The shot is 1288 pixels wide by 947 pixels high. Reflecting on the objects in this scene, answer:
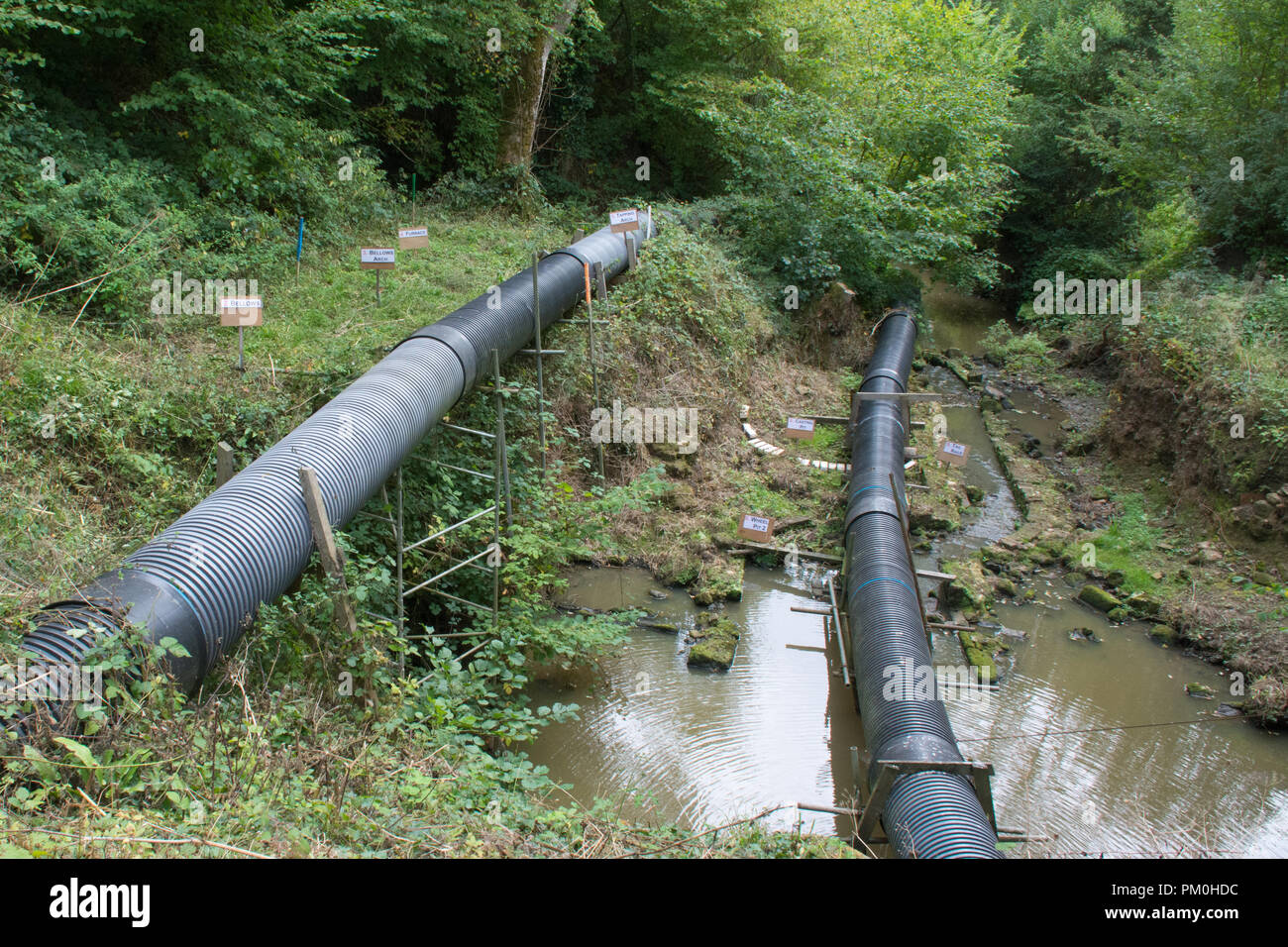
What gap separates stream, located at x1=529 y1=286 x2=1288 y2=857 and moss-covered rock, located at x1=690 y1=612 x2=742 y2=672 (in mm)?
126

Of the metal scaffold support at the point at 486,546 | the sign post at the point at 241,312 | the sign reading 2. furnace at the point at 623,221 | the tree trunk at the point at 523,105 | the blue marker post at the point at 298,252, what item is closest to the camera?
the metal scaffold support at the point at 486,546

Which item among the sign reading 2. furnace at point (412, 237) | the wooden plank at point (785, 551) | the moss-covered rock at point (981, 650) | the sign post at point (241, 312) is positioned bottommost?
the moss-covered rock at point (981, 650)

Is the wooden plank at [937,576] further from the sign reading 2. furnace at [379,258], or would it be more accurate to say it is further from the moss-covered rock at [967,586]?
the sign reading 2. furnace at [379,258]

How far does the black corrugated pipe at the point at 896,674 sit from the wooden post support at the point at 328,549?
3.13 m

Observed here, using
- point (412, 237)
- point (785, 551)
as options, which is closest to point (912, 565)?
point (785, 551)

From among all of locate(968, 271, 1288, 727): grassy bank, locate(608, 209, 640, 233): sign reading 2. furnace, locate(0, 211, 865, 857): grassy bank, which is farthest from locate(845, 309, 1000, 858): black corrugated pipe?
locate(608, 209, 640, 233): sign reading 2. furnace

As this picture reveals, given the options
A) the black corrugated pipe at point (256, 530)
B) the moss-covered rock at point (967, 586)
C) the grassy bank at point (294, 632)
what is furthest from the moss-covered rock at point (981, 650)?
the black corrugated pipe at point (256, 530)

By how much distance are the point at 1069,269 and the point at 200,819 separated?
68.9 feet

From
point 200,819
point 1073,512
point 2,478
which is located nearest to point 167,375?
point 2,478

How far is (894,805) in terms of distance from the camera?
4562 mm

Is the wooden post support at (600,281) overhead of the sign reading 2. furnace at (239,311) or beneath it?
overhead

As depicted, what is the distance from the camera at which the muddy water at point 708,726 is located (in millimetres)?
5578

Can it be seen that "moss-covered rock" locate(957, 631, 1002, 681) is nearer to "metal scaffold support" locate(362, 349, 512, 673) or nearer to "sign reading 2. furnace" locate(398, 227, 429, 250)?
"metal scaffold support" locate(362, 349, 512, 673)
